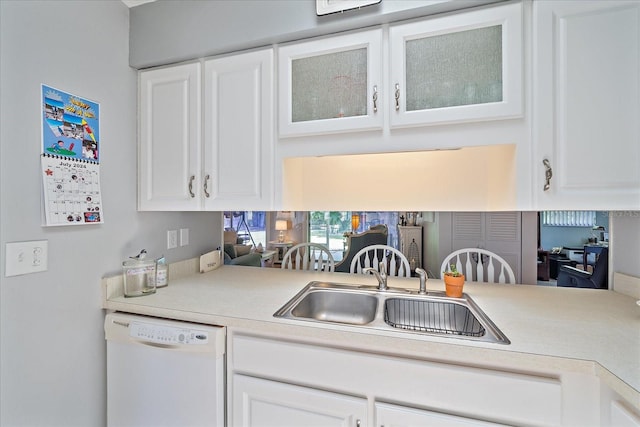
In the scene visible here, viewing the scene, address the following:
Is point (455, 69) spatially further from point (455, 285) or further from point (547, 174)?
point (455, 285)

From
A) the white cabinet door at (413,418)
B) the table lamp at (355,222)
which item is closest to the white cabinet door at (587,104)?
the white cabinet door at (413,418)

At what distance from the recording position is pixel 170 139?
4.98 feet

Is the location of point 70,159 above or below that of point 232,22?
below

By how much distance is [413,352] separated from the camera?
0.95 m

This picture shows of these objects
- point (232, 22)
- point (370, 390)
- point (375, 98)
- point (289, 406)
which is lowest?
point (289, 406)

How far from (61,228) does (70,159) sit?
30 centimetres

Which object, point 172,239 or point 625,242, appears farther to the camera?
point 172,239

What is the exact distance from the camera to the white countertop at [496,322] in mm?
834

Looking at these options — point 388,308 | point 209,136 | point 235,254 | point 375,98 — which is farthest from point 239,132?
point 235,254

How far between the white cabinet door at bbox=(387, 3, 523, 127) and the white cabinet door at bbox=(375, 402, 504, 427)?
3.44 ft

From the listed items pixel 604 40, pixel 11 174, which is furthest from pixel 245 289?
pixel 604 40

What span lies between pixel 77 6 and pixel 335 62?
1178mm

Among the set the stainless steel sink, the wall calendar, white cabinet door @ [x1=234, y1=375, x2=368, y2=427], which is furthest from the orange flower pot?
the wall calendar

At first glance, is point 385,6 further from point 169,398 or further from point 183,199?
point 169,398
